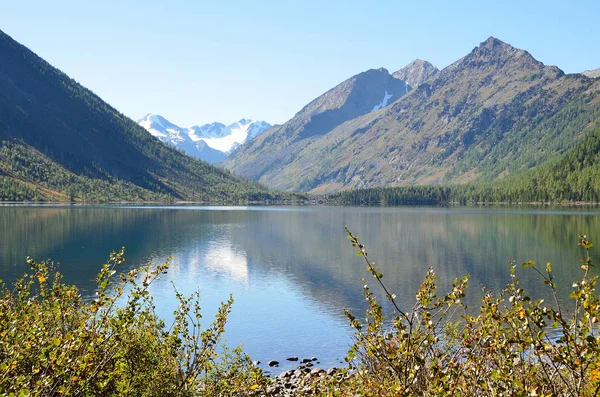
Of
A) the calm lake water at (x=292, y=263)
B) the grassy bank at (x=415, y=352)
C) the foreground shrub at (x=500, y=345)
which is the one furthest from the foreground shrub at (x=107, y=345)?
the calm lake water at (x=292, y=263)

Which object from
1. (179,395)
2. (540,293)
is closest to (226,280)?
(540,293)

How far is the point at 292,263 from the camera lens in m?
92.4

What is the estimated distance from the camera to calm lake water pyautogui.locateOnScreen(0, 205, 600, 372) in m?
51.0

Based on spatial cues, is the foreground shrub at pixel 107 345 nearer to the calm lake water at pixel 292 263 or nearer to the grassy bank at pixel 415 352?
the grassy bank at pixel 415 352

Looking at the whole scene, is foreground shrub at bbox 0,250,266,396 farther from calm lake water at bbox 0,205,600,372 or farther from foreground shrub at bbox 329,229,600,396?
calm lake water at bbox 0,205,600,372

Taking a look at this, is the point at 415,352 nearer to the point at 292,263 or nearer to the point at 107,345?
the point at 107,345

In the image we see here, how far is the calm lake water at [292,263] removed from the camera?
51.0 m

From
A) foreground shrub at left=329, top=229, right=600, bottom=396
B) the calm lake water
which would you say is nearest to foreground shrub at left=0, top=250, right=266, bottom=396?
foreground shrub at left=329, top=229, right=600, bottom=396

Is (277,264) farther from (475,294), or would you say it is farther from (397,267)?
(475,294)

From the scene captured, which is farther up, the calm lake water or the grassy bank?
the grassy bank

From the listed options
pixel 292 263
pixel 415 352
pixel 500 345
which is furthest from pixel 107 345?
pixel 292 263

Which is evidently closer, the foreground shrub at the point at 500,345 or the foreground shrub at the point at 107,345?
the foreground shrub at the point at 500,345

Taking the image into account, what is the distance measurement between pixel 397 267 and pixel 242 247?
40.3 meters

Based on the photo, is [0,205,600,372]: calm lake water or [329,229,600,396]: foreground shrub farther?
[0,205,600,372]: calm lake water
